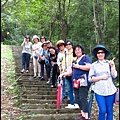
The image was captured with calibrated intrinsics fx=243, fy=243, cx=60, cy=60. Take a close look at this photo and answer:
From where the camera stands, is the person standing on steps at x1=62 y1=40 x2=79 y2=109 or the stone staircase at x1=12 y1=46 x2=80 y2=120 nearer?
the stone staircase at x1=12 y1=46 x2=80 y2=120

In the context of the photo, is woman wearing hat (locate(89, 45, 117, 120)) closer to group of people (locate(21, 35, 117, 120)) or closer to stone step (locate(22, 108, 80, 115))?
group of people (locate(21, 35, 117, 120))

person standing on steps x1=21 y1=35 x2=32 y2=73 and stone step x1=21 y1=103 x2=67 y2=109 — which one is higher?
person standing on steps x1=21 y1=35 x2=32 y2=73

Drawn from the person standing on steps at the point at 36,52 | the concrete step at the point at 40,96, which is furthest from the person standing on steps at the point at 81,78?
the person standing on steps at the point at 36,52

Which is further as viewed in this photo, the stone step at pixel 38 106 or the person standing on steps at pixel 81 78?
the stone step at pixel 38 106

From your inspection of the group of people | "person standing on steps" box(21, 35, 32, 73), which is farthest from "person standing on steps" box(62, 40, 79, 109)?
"person standing on steps" box(21, 35, 32, 73)

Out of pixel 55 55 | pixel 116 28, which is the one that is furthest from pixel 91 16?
pixel 55 55

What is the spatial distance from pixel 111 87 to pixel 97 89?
25 cm

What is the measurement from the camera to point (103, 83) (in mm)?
4430

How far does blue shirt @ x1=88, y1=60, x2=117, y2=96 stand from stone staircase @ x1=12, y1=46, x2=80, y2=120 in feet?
5.47

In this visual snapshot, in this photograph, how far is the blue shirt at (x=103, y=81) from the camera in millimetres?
4391

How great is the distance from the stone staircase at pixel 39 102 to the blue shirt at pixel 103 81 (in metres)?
1.67

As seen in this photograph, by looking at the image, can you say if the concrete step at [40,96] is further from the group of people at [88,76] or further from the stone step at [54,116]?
the stone step at [54,116]

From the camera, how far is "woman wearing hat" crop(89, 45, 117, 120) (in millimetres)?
4367

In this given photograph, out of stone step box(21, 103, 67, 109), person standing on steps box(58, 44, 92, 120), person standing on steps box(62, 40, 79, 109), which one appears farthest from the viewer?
stone step box(21, 103, 67, 109)
